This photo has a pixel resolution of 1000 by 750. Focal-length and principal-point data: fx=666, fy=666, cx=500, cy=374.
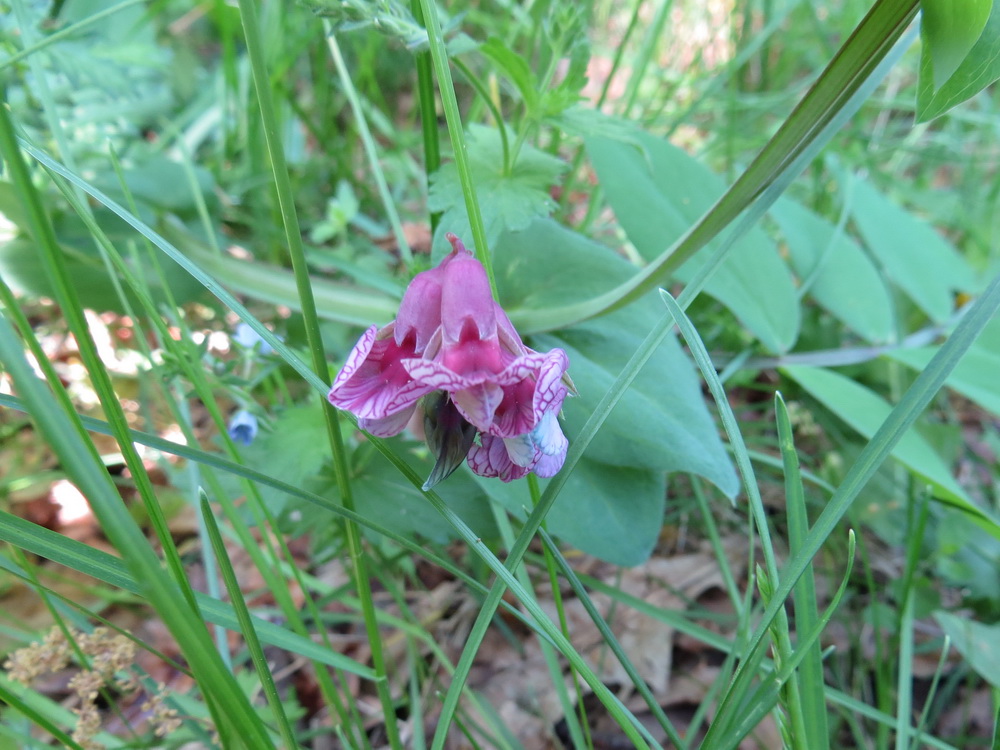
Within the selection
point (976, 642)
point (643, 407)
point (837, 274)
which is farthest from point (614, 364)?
point (837, 274)

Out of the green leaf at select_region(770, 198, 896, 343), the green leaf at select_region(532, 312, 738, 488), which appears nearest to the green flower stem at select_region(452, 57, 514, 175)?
the green leaf at select_region(532, 312, 738, 488)

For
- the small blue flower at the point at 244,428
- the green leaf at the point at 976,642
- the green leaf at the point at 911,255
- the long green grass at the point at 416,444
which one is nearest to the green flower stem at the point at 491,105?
the long green grass at the point at 416,444

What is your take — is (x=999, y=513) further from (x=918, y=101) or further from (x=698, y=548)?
(x=918, y=101)

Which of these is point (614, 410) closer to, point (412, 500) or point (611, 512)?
point (611, 512)

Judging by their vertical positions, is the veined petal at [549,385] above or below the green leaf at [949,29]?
below

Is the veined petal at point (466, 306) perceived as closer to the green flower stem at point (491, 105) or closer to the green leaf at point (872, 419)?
the green flower stem at point (491, 105)

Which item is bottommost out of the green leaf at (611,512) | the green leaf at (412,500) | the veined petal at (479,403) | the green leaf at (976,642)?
the green leaf at (412,500)
